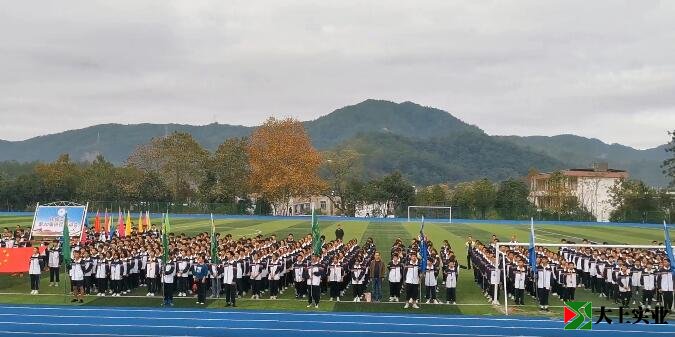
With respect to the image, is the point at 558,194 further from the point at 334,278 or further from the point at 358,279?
the point at 334,278

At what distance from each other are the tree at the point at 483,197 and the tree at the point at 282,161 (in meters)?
16.6

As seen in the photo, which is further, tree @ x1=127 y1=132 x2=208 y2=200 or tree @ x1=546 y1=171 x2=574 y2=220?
tree @ x1=546 y1=171 x2=574 y2=220

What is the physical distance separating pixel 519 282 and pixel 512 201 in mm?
52480

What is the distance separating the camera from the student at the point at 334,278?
19.0m

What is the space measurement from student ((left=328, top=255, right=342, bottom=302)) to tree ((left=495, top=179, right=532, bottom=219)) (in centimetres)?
5073

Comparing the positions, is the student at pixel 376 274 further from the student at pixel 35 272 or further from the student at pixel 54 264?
the student at pixel 54 264

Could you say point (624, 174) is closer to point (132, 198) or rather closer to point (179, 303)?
point (132, 198)

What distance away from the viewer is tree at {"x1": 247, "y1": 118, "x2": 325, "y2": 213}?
7019 cm

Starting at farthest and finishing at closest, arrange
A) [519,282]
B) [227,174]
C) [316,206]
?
[316,206]
[227,174]
[519,282]

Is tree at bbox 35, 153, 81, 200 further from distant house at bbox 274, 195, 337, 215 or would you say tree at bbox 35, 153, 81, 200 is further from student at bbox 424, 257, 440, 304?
student at bbox 424, 257, 440, 304

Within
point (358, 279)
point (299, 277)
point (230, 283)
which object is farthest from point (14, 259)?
point (358, 279)

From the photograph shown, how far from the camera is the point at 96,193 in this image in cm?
7088

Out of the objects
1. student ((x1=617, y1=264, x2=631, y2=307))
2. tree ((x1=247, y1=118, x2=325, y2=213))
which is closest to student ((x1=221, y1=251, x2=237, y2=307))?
student ((x1=617, y1=264, x2=631, y2=307))

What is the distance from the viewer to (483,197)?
7112 centimetres
